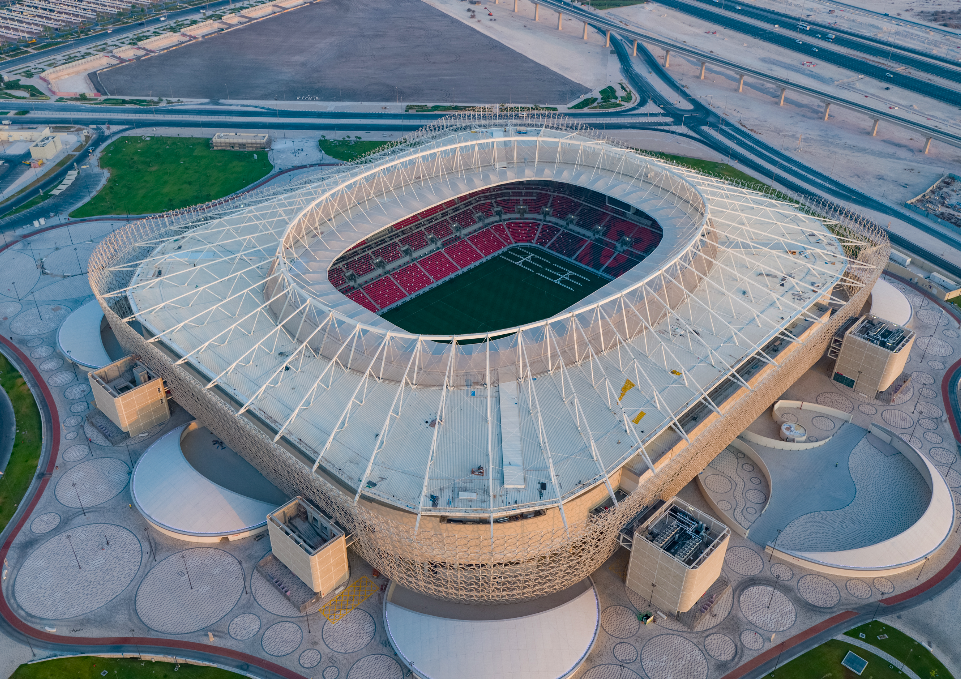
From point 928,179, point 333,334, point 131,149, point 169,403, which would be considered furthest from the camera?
point 131,149

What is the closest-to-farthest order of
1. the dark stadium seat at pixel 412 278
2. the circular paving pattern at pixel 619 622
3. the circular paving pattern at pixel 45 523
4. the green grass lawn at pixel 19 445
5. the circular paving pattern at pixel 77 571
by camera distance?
1. the circular paving pattern at pixel 619 622
2. the circular paving pattern at pixel 77 571
3. the circular paving pattern at pixel 45 523
4. the green grass lawn at pixel 19 445
5. the dark stadium seat at pixel 412 278

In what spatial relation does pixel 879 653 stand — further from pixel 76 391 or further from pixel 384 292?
pixel 76 391

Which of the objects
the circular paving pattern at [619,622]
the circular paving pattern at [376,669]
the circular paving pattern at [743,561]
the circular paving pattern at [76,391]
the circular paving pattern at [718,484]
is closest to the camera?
the circular paving pattern at [376,669]

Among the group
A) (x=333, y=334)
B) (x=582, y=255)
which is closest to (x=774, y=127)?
(x=582, y=255)

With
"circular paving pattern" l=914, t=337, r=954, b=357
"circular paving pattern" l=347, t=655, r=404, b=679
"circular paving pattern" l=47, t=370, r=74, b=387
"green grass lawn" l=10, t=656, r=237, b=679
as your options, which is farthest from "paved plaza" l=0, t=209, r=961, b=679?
"circular paving pattern" l=914, t=337, r=954, b=357

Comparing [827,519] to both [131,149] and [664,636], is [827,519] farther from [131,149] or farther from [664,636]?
[131,149]

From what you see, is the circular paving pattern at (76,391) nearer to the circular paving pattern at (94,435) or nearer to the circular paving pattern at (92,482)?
the circular paving pattern at (94,435)

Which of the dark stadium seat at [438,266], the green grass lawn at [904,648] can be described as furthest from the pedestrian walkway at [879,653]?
the dark stadium seat at [438,266]
